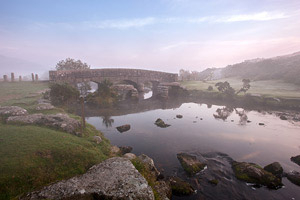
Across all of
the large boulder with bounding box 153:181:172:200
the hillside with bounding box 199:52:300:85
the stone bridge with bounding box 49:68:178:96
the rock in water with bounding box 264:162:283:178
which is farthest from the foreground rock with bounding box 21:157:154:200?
the hillside with bounding box 199:52:300:85

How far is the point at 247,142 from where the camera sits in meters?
15.8

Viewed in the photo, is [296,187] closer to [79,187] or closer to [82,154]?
[79,187]

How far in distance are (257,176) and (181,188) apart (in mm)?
5271

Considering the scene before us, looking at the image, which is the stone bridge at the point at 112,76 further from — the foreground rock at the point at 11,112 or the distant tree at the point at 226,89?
the foreground rock at the point at 11,112

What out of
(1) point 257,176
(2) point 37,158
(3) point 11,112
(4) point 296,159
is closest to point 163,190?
(1) point 257,176

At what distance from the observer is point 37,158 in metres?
8.14

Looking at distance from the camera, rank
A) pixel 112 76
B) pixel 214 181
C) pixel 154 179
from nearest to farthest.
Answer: pixel 154 179 < pixel 214 181 < pixel 112 76

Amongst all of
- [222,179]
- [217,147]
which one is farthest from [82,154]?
[217,147]

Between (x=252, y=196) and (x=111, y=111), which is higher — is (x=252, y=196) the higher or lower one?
the lower one

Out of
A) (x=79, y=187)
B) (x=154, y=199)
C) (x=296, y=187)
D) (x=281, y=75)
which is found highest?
(x=281, y=75)

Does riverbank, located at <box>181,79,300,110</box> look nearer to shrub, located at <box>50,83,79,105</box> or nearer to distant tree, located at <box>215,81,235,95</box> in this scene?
distant tree, located at <box>215,81,235,95</box>

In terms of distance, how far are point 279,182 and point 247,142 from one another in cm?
644

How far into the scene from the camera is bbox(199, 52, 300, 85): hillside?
47.2m

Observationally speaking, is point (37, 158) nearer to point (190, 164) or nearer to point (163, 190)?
point (163, 190)
